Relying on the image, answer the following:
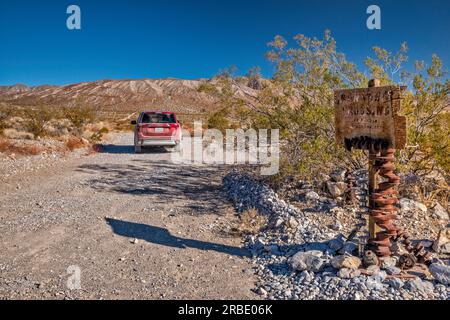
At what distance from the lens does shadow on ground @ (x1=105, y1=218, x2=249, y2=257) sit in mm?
5301

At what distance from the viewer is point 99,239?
5574 mm

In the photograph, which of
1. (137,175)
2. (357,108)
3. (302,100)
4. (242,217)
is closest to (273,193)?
(242,217)

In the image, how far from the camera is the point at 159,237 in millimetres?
5691

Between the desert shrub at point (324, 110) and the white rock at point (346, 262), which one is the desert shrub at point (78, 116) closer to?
the desert shrub at point (324, 110)

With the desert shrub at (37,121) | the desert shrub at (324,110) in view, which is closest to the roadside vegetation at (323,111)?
the desert shrub at (324,110)

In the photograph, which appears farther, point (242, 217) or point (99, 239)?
point (242, 217)

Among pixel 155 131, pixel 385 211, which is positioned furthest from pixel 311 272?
pixel 155 131

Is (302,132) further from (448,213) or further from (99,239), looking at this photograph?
(99,239)

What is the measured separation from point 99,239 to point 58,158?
896cm

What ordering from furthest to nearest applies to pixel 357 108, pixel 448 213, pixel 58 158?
pixel 58 158 < pixel 448 213 < pixel 357 108
